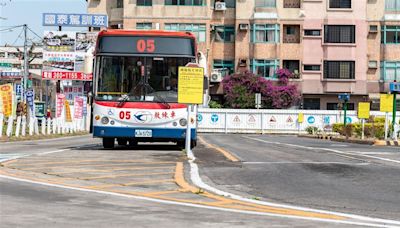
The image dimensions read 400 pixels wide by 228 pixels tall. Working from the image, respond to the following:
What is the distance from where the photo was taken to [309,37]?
60.4 m

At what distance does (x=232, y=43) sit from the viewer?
61.8 metres

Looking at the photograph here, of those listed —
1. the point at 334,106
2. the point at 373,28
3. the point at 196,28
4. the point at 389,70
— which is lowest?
the point at 334,106

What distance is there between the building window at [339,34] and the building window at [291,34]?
Result: 2.51m

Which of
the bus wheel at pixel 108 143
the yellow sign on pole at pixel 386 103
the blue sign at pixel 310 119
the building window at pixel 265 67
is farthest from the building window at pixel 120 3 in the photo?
A: the bus wheel at pixel 108 143

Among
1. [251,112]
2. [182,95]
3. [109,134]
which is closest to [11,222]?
[182,95]

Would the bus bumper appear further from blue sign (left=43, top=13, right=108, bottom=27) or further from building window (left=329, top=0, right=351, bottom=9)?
building window (left=329, top=0, right=351, bottom=9)

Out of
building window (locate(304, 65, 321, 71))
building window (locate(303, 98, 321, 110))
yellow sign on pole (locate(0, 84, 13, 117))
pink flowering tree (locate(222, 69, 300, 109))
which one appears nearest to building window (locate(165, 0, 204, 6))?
pink flowering tree (locate(222, 69, 300, 109))

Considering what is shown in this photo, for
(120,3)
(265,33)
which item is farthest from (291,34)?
(120,3)

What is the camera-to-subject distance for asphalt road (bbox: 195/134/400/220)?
30.7 ft

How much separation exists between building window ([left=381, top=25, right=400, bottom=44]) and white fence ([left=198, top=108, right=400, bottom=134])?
940 cm

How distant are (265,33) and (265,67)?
3.08m

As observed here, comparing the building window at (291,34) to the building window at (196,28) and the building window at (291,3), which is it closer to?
the building window at (291,3)

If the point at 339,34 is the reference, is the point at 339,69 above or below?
below

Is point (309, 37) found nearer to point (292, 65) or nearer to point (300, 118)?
point (292, 65)
